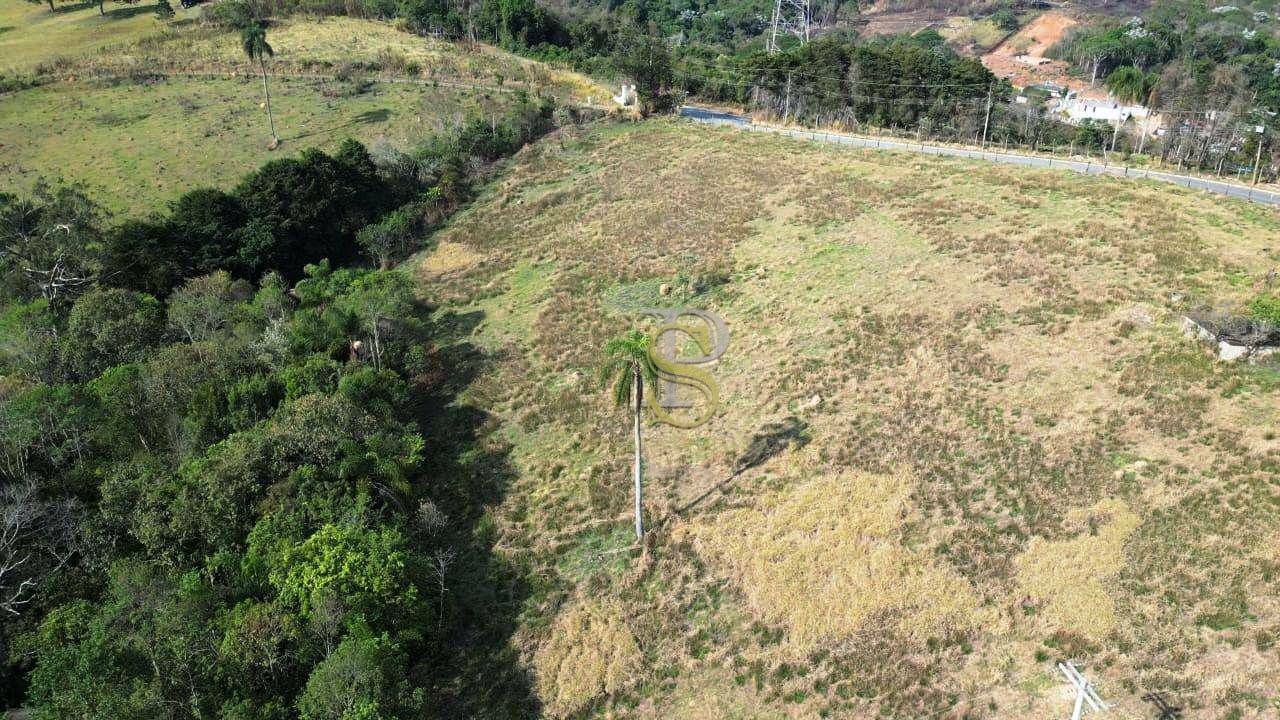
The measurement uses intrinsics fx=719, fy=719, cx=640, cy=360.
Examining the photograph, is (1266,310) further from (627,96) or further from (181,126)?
(181,126)

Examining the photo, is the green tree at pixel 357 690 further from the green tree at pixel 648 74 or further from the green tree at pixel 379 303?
the green tree at pixel 648 74

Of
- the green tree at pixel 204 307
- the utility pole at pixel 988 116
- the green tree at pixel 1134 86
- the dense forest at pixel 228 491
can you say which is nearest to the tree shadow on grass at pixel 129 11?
the dense forest at pixel 228 491

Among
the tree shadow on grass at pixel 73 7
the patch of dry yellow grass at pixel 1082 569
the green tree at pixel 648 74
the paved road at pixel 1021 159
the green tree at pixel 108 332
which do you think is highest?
the tree shadow on grass at pixel 73 7

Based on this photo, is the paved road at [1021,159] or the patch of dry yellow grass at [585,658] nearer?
the patch of dry yellow grass at [585,658]

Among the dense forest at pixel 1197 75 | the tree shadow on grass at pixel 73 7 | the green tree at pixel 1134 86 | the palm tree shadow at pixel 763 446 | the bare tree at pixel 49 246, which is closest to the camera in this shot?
the palm tree shadow at pixel 763 446

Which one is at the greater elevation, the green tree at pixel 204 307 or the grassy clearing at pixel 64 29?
the grassy clearing at pixel 64 29

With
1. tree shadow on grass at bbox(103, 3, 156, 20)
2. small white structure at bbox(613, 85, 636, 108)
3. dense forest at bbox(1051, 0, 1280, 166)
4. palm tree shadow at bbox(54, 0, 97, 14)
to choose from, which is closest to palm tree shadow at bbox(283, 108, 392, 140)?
small white structure at bbox(613, 85, 636, 108)

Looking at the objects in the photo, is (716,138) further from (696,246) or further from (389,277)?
(389,277)

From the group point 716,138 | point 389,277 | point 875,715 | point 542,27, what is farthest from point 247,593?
point 542,27
